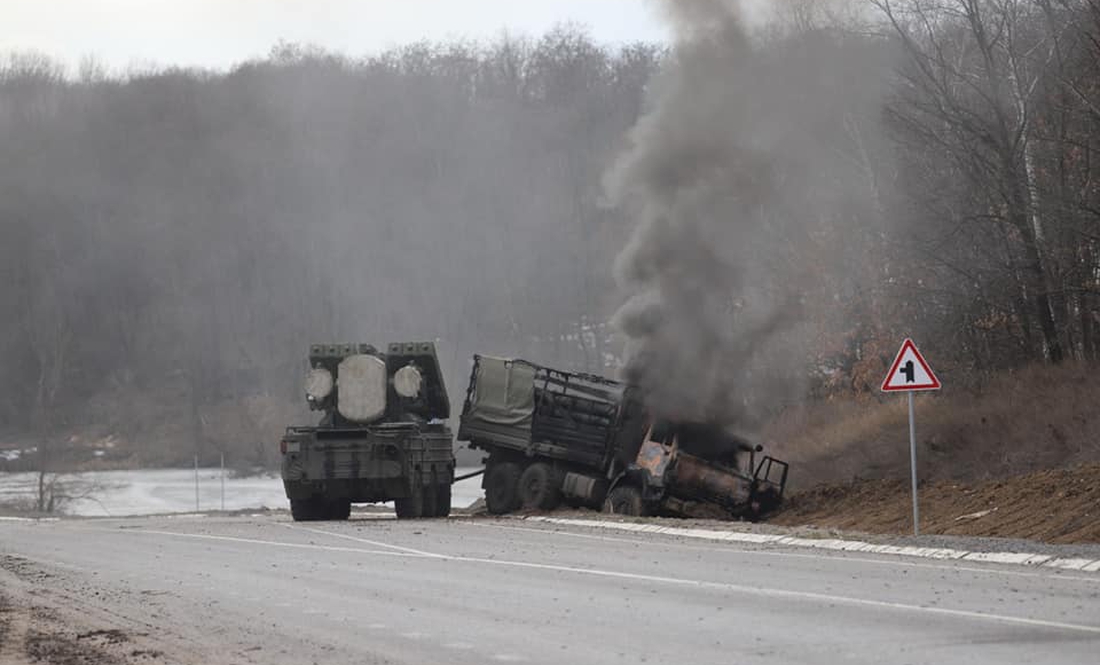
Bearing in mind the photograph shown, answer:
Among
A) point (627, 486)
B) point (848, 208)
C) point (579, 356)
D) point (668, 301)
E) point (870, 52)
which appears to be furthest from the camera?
point (579, 356)

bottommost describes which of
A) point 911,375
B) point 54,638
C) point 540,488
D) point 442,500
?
point 54,638

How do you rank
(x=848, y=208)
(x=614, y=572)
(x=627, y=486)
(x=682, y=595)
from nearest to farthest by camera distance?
(x=682, y=595) < (x=614, y=572) < (x=627, y=486) < (x=848, y=208)

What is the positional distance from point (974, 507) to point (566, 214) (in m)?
66.5

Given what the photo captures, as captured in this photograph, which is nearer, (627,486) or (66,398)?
(627,486)

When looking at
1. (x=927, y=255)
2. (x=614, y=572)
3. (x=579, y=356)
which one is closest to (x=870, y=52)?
(x=927, y=255)

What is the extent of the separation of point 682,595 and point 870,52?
2468cm

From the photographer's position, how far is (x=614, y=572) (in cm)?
1603

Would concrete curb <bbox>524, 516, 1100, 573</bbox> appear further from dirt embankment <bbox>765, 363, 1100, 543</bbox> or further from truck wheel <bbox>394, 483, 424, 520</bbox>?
truck wheel <bbox>394, 483, 424, 520</bbox>

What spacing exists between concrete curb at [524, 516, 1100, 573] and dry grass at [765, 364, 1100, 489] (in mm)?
6611

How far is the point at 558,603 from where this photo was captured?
13.2 metres

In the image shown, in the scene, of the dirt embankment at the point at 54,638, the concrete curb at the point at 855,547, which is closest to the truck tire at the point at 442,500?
the concrete curb at the point at 855,547

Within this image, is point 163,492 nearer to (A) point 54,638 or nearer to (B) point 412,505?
(B) point 412,505

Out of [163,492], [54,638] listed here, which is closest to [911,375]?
[54,638]

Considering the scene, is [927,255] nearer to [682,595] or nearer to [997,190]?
[997,190]
